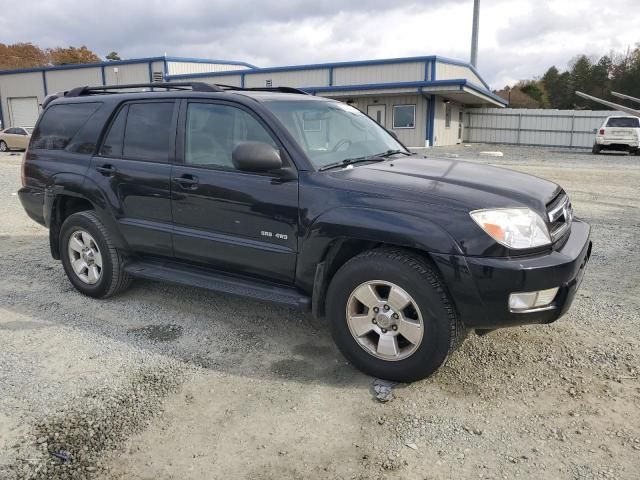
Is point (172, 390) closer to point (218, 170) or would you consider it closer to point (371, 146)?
point (218, 170)

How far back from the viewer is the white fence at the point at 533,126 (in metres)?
31.8

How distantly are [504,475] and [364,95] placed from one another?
27.0 metres

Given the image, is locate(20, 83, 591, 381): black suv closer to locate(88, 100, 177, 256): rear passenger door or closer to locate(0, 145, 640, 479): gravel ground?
locate(88, 100, 177, 256): rear passenger door

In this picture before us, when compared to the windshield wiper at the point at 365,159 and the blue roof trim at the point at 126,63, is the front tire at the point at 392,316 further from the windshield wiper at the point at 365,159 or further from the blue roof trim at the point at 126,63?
the blue roof trim at the point at 126,63

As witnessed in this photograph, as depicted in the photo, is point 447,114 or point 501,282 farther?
point 447,114

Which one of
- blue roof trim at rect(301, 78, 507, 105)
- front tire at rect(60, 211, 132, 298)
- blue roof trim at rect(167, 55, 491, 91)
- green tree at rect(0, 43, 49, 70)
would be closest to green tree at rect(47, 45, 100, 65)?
green tree at rect(0, 43, 49, 70)

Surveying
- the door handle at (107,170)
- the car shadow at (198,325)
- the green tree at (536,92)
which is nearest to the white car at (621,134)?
the car shadow at (198,325)

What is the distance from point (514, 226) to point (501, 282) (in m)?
0.35

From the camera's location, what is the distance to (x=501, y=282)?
3049 millimetres

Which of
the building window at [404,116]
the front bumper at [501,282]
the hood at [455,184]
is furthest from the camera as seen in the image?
the building window at [404,116]

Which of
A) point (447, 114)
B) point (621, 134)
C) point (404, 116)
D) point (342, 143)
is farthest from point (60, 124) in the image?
point (447, 114)

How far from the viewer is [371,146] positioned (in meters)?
4.39

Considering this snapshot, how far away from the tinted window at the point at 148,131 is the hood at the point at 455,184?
1599mm

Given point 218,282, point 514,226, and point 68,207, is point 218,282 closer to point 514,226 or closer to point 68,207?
point 68,207
